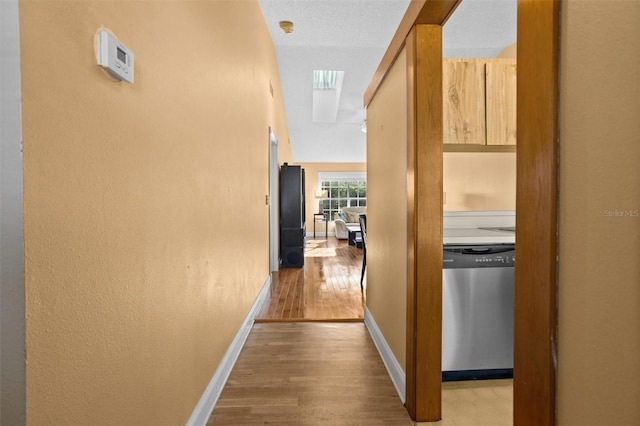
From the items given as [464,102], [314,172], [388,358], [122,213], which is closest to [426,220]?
[464,102]

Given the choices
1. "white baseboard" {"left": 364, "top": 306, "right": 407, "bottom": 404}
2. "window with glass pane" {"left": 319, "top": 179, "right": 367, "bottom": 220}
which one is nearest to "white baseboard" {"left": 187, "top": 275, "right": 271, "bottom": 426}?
"white baseboard" {"left": 364, "top": 306, "right": 407, "bottom": 404}

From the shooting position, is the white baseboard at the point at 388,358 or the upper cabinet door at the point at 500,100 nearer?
the white baseboard at the point at 388,358

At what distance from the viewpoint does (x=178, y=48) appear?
4.77ft

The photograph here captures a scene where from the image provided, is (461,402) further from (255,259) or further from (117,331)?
(255,259)

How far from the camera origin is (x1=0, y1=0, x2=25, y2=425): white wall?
648 millimetres

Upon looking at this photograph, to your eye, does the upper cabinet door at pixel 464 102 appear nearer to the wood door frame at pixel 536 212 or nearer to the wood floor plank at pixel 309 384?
the wood door frame at pixel 536 212

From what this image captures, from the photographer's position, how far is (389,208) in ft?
7.76

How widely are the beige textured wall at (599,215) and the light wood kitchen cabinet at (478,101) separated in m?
1.54

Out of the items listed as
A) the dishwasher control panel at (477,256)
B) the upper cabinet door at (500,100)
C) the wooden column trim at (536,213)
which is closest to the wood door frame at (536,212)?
the wooden column trim at (536,213)

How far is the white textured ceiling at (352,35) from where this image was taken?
11.4 ft

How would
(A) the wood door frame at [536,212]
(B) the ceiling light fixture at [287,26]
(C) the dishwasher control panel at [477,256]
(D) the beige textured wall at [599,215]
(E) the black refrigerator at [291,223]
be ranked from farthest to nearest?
(E) the black refrigerator at [291,223], (B) the ceiling light fixture at [287,26], (C) the dishwasher control panel at [477,256], (A) the wood door frame at [536,212], (D) the beige textured wall at [599,215]

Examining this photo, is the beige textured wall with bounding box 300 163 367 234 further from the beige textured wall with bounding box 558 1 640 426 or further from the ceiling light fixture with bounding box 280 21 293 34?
the beige textured wall with bounding box 558 1 640 426

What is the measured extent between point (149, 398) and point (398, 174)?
5.40 feet

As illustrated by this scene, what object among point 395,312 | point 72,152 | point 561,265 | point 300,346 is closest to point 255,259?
point 300,346
